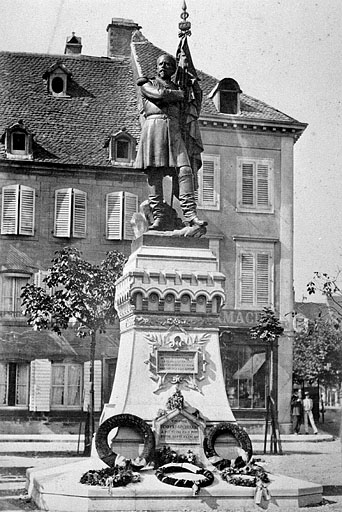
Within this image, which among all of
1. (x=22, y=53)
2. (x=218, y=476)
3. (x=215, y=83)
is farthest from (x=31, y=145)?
(x=218, y=476)

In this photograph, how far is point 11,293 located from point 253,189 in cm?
836

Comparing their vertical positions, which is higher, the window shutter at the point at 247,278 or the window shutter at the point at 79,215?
the window shutter at the point at 79,215

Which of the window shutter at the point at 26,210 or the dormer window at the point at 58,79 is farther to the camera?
the dormer window at the point at 58,79

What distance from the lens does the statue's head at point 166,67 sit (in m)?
11.5

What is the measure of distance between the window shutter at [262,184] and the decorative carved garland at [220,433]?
63.2ft

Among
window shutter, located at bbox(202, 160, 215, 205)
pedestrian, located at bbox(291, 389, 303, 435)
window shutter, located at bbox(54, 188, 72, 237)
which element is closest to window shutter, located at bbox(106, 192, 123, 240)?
window shutter, located at bbox(54, 188, 72, 237)

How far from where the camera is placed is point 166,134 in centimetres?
1153

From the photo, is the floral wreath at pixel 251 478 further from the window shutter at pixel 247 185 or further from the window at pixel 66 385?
the window shutter at pixel 247 185

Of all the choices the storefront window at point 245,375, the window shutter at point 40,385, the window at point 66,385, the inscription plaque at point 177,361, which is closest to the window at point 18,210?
the window shutter at point 40,385

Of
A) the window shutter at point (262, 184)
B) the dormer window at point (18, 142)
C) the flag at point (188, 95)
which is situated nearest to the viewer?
the flag at point (188, 95)

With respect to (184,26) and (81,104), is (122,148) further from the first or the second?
(184,26)

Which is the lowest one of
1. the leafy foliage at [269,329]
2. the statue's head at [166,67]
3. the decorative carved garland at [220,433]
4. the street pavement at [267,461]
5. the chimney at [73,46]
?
the street pavement at [267,461]

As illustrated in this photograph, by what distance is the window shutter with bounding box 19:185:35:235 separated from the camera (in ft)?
94.4

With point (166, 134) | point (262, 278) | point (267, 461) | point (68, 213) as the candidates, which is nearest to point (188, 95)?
point (166, 134)
